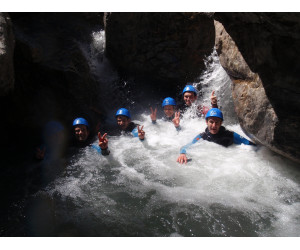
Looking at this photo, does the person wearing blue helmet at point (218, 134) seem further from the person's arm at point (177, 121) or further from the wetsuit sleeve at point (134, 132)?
the wetsuit sleeve at point (134, 132)

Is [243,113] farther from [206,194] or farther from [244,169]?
[206,194]

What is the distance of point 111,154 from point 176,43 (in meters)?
3.99

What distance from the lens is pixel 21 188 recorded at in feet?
14.1

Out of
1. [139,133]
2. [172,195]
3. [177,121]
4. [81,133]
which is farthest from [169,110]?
[172,195]

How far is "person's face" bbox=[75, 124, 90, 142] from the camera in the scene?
6002 millimetres

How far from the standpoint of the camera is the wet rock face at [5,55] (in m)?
3.97

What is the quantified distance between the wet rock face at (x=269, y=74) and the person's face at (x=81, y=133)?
3758 mm

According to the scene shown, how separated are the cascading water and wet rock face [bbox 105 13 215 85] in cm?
293

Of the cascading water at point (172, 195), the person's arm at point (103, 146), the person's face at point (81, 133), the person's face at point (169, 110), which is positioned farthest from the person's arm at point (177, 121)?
the person's face at point (81, 133)

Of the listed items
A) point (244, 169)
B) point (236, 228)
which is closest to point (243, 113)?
point (244, 169)

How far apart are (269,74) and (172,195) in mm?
2488

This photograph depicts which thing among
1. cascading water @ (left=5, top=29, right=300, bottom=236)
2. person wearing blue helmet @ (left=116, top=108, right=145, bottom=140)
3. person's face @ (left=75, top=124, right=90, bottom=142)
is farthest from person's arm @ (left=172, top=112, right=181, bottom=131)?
person's face @ (left=75, top=124, right=90, bottom=142)

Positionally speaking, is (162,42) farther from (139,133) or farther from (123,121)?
(139,133)

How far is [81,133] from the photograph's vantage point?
6027 mm
